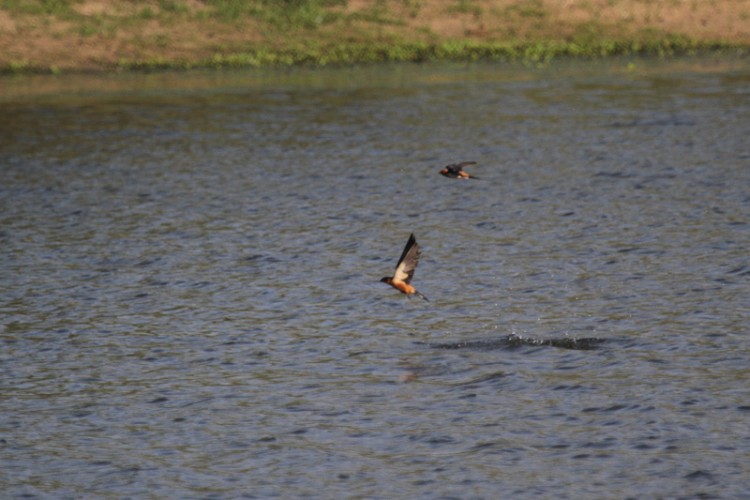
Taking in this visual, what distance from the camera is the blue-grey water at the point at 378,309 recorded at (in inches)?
502

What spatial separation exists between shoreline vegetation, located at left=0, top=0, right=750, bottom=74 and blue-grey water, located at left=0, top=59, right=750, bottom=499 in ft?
44.0

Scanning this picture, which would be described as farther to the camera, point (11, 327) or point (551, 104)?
point (551, 104)

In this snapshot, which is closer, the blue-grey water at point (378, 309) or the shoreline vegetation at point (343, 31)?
the blue-grey water at point (378, 309)

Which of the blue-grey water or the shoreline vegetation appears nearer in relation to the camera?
the blue-grey water

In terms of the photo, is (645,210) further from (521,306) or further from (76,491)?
(76,491)

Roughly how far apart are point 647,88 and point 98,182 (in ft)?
61.7

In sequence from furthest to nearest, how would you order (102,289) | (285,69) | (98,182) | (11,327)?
(285,69) < (98,182) < (102,289) < (11,327)

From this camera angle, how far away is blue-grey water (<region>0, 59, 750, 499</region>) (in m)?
12.8

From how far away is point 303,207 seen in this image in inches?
1036

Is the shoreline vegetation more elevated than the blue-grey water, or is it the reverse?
the shoreline vegetation

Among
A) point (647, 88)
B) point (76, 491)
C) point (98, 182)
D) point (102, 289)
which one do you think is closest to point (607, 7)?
point (647, 88)

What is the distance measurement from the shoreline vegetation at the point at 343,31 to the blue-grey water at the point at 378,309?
13.4m

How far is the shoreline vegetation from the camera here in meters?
50.5

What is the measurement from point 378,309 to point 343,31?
35.3 meters
